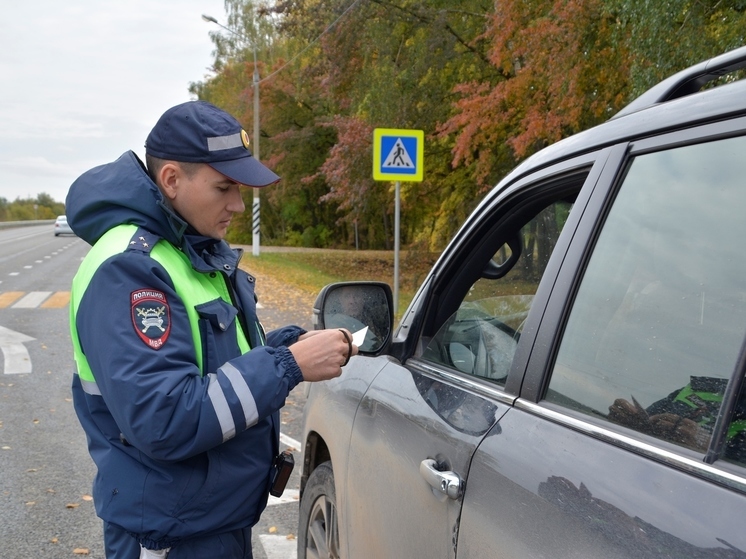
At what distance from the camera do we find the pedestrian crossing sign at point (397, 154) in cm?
1015

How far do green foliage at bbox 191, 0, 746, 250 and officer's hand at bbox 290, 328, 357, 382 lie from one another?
20.6 ft

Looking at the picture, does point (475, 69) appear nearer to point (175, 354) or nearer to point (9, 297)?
point (9, 297)

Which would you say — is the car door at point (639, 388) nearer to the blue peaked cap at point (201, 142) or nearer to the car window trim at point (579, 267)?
the car window trim at point (579, 267)

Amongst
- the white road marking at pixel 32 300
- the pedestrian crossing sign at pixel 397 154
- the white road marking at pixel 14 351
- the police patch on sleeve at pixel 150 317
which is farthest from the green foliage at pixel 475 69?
the white road marking at pixel 32 300

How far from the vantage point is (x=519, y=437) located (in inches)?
63.1

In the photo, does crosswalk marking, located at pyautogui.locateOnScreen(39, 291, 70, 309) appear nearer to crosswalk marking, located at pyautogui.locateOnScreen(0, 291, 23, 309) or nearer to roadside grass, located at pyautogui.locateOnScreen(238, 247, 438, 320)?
crosswalk marking, located at pyautogui.locateOnScreen(0, 291, 23, 309)

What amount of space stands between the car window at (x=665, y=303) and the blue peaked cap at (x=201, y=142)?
934mm

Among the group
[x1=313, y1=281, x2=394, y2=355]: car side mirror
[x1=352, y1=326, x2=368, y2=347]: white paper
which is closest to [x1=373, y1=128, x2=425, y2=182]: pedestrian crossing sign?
[x1=313, y1=281, x2=394, y2=355]: car side mirror

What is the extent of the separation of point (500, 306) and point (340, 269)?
23878 millimetres

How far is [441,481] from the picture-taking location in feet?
5.85

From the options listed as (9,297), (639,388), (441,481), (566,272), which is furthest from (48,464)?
(9,297)

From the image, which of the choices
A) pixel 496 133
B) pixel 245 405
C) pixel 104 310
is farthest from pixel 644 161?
pixel 496 133

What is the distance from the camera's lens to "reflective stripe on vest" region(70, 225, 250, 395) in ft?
6.12

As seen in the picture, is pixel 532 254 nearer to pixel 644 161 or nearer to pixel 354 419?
pixel 644 161
